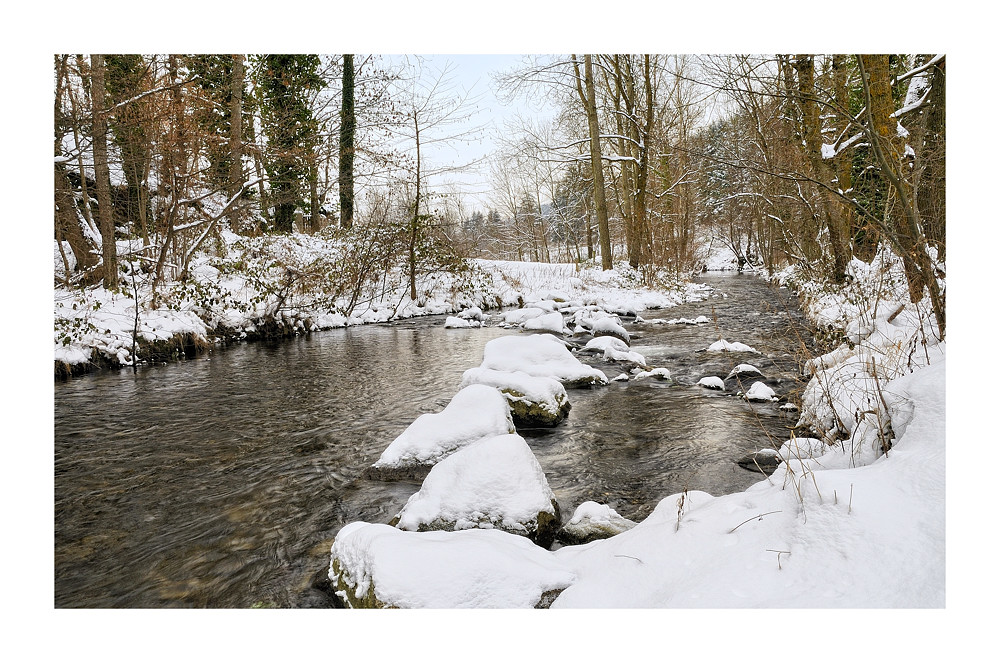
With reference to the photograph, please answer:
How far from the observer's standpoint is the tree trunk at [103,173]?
4.46m

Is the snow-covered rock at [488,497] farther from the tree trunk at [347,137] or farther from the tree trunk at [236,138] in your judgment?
the tree trunk at [347,137]

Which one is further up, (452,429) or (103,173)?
(103,173)

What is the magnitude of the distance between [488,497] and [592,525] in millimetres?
533

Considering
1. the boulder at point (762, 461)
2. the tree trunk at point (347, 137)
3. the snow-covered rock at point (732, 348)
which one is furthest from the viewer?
the tree trunk at point (347, 137)

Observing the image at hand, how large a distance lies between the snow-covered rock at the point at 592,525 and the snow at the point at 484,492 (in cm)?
13

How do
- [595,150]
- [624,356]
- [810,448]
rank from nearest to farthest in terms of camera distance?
[810,448] < [624,356] < [595,150]

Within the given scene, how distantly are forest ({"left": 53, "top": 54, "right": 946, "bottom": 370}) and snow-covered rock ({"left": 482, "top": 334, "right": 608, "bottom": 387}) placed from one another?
2471mm

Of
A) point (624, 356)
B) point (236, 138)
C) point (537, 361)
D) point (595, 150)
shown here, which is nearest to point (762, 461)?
point (537, 361)

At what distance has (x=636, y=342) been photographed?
27.7 feet

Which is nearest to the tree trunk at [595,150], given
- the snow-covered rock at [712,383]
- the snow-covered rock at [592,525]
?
the snow-covered rock at [712,383]

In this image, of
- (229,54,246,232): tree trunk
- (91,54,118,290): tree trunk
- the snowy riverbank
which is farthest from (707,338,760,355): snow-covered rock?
(229,54,246,232): tree trunk

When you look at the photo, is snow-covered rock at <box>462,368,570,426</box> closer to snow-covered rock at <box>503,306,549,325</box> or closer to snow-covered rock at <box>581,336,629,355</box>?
snow-covered rock at <box>581,336,629,355</box>

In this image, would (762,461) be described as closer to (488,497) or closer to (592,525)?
(592,525)

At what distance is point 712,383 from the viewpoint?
5340mm
